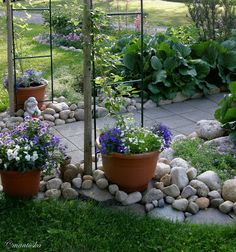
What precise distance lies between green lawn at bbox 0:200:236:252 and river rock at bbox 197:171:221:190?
1.76ft

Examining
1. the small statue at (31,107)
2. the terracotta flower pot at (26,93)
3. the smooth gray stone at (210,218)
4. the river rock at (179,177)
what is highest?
the terracotta flower pot at (26,93)

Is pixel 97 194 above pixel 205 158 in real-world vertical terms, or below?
below

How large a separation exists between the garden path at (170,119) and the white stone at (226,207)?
59.3 inches

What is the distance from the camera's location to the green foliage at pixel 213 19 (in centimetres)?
787

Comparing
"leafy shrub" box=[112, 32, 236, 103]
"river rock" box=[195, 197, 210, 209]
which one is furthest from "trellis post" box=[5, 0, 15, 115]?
"river rock" box=[195, 197, 210, 209]

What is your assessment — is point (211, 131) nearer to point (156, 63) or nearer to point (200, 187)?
point (200, 187)

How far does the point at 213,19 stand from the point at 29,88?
3.85 metres

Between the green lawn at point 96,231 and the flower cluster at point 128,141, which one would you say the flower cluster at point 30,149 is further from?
the flower cluster at point 128,141

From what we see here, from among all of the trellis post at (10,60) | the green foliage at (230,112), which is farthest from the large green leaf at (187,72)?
the trellis post at (10,60)

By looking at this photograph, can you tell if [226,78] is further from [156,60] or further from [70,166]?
[70,166]

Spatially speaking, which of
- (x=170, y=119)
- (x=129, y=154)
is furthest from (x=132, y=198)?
(x=170, y=119)

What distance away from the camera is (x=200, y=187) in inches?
144

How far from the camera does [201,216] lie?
136 inches

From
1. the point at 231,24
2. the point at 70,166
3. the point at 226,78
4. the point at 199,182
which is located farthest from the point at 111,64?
the point at 231,24
